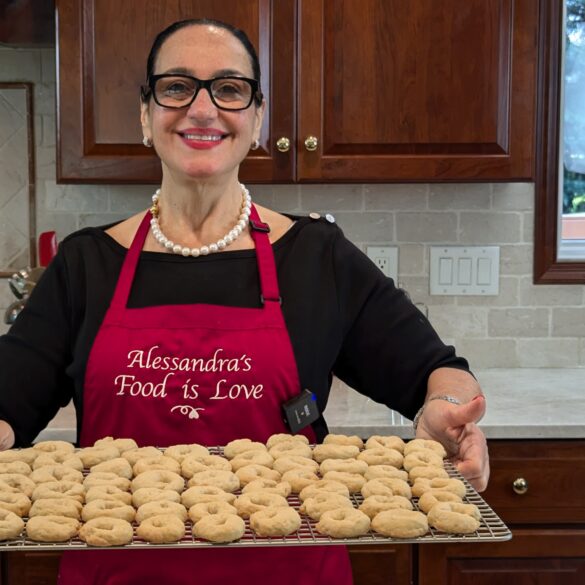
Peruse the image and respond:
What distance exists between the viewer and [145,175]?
2.54m

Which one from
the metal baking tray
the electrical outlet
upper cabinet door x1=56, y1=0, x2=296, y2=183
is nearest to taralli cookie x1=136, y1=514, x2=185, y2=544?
the metal baking tray

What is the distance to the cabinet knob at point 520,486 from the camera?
2.22 metres

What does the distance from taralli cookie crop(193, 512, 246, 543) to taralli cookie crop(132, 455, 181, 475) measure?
8.0 inches

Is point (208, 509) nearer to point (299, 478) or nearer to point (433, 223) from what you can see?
point (299, 478)

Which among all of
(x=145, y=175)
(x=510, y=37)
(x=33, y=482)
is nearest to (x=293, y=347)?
(x=33, y=482)

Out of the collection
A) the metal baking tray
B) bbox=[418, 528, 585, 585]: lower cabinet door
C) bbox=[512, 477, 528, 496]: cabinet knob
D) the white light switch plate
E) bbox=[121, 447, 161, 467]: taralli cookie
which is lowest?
bbox=[418, 528, 585, 585]: lower cabinet door

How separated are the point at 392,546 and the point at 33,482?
3.47 ft

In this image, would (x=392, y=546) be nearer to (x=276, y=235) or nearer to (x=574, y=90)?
(x=276, y=235)

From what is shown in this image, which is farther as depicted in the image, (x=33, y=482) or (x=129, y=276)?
(x=129, y=276)

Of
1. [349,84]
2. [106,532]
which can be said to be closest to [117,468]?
[106,532]

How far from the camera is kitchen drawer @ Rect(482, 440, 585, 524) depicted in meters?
2.23

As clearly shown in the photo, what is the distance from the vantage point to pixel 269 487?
4.42 feet

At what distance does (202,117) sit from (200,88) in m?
0.06

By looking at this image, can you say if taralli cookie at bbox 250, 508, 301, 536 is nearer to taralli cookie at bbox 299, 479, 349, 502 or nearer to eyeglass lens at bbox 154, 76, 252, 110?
taralli cookie at bbox 299, 479, 349, 502
